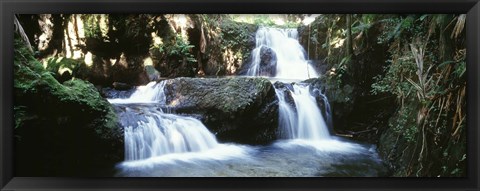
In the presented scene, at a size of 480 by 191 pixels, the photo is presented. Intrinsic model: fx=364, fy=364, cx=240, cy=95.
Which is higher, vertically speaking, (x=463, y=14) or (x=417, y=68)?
(x=463, y=14)

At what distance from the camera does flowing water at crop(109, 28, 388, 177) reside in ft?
8.09

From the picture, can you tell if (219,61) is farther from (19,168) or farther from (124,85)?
(19,168)

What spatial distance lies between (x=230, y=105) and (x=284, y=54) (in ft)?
1.70

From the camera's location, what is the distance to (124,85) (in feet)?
8.01

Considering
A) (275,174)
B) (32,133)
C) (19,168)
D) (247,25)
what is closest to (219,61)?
(247,25)

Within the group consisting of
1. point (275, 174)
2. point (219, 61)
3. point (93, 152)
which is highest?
point (219, 61)

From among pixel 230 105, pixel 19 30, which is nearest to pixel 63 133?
pixel 19 30

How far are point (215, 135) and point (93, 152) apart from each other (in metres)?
0.83

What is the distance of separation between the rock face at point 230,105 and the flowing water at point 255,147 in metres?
0.05

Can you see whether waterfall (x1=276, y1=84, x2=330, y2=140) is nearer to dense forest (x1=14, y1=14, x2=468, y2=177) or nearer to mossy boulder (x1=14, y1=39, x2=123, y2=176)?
dense forest (x1=14, y1=14, x2=468, y2=177)

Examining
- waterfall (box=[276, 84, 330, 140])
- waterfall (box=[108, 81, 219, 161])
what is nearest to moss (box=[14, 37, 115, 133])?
waterfall (box=[108, 81, 219, 161])

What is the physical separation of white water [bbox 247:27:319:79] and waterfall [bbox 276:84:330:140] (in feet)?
0.33

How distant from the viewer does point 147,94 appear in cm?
249

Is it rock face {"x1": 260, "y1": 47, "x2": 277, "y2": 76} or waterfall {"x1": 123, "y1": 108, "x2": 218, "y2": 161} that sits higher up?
rock face {"x1": 260, "y1": 47, "x2": 277, "y2": 76}
